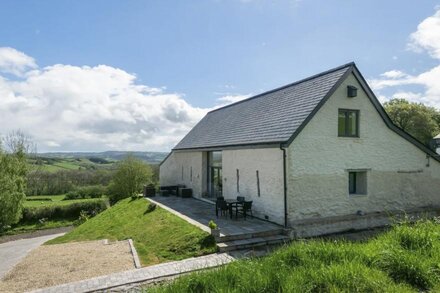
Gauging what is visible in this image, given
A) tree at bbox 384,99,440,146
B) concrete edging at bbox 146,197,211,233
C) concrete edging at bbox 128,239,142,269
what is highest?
tree at bbox 384,99,440,146

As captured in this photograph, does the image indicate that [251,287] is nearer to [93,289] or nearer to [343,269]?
[343,269]

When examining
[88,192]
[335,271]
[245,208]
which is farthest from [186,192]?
[88,192]

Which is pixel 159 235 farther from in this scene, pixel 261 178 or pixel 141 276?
pixel 261 178

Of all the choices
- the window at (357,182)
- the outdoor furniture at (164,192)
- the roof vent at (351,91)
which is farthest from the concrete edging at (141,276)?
the outdoor furniture at (164,192)

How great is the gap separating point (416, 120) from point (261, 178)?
34.9 m

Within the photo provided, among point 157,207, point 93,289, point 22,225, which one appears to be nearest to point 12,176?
point 22,225

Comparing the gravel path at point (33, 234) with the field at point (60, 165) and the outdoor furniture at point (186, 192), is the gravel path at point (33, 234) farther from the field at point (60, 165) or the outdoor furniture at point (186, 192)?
the outdoor furniture at point (186, 192)

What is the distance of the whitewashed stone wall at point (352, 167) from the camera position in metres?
12.2

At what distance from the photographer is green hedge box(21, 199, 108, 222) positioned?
3487 centimetres

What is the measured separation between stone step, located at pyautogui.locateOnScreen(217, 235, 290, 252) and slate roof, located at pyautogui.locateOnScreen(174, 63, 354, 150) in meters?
3.77

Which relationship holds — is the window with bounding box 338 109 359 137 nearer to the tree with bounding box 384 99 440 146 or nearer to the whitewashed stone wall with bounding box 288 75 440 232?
the whitewashed stone wall with bounding box 288 75 440 232

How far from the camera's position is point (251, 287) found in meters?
5.35

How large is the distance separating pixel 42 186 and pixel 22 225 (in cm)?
1806

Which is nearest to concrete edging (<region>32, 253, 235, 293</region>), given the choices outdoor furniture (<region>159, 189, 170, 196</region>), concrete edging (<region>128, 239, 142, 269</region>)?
concrete edging (<region>128, 239, 142, 269</region>)
